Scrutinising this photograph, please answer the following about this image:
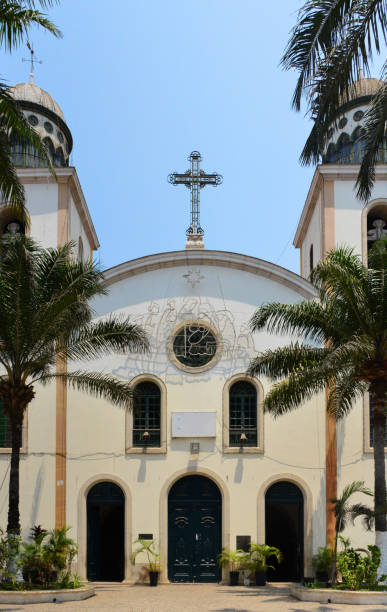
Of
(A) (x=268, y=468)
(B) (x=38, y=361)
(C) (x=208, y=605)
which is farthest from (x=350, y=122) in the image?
(C) (x=208, y=605)

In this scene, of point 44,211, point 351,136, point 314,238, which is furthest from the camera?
point 314,238

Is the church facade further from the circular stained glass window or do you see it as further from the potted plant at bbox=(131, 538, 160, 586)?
the potted plant at bbox=(131, 538, 160, 586)

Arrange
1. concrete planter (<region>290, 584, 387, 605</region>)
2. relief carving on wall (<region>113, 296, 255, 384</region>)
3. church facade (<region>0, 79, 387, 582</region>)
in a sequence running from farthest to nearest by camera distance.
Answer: relief carving on wall (<region>113, 296, 255, 384</region>) → church facade (<region>0, 79, 387, 582</region>) → concrete planter (<region>290, 584, 387, 605</region>)

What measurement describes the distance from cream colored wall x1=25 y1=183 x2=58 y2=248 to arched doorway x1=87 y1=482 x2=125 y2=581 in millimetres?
7129

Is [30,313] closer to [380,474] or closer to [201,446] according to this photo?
[201,446]

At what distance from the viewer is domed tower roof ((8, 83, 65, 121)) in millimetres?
28188

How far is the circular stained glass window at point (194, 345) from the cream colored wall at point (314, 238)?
4.41 metres

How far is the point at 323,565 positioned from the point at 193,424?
503 cm

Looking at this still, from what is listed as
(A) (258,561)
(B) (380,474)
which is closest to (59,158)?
(A) (258,561)

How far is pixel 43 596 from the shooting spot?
64.1 feet

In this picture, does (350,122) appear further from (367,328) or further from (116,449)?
(116,449)

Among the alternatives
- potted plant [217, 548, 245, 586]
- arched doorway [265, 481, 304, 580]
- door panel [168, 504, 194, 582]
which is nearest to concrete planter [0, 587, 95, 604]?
door panel [168, 504, 194, 582]

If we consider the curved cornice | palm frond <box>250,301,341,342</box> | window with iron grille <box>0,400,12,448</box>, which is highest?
the curved cornice

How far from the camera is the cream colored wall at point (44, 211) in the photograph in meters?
26.0
